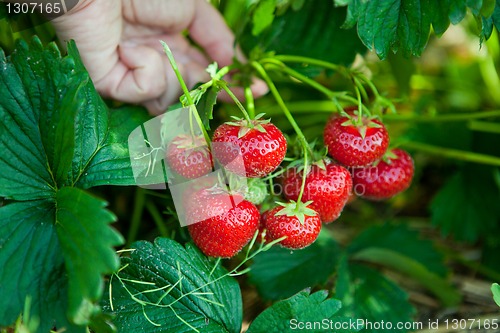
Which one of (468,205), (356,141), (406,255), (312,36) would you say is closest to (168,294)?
(356,141)

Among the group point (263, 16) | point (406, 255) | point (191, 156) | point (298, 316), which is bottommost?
point (406, 255)

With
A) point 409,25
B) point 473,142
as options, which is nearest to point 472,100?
point 473,142

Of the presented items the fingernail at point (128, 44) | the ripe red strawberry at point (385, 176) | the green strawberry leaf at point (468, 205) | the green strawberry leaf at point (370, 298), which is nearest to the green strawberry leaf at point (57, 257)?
the fingernail at point (128, 44)

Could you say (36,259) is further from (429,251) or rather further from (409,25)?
(429,251)

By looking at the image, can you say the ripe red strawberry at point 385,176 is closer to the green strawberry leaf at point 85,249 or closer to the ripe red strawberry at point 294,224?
the ripe red strawberry at point 294,224

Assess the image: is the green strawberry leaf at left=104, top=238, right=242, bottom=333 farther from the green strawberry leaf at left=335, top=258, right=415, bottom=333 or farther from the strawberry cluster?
the green strawberry leaf at left=335, top=258, right=415, bottom=333

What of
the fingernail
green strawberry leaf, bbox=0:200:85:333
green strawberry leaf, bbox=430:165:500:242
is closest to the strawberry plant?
green strawberry leaf, bbox=0:200:85:333

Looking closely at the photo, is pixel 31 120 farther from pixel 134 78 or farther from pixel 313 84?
pixel 313 84

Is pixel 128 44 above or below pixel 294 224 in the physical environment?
above
